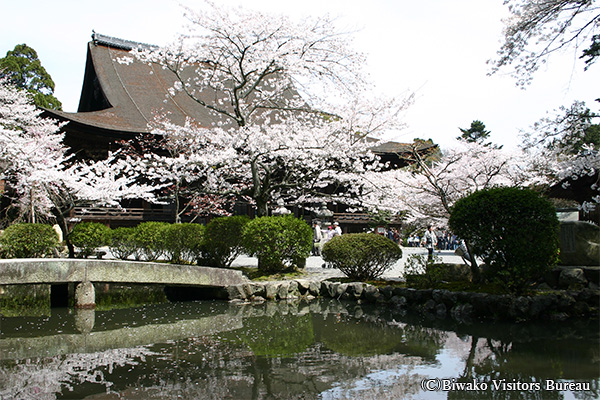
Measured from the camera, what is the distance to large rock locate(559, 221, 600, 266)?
930 centimetres

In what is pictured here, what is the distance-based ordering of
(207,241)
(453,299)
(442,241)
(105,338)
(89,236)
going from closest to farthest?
(105,338), (453,299), (207,241), (89,236), (442,241)

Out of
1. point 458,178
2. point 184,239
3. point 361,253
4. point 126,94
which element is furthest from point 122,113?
point 361,253

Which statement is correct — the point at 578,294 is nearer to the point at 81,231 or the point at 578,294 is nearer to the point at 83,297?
the point at 83,297

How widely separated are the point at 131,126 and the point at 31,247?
9386mm

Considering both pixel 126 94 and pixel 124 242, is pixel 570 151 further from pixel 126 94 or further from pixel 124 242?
pixel 126 94

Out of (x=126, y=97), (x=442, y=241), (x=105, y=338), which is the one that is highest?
(x=126, y=97)

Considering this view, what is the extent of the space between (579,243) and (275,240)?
21.5 ft

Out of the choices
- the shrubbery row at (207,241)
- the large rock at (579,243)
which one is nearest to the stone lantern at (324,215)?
the shrubbery row at (207,241)

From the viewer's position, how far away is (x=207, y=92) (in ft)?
89.5

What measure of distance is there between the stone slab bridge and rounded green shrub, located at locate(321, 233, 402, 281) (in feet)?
8.21

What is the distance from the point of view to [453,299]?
29.0 feet

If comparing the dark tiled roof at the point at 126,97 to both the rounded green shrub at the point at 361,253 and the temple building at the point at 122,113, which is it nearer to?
the temple building at the point at 122,113

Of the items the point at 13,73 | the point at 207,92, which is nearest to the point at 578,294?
the point at 207,92

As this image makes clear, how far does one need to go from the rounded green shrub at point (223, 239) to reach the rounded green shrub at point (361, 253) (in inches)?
101
